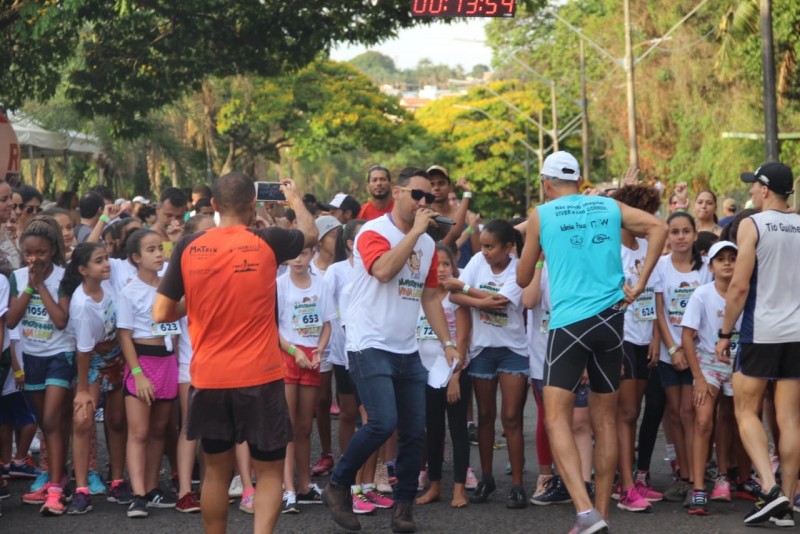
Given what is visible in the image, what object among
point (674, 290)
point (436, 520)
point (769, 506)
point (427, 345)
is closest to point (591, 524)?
point (769, 506)

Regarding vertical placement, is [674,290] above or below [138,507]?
above

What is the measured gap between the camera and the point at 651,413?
29.3 ft

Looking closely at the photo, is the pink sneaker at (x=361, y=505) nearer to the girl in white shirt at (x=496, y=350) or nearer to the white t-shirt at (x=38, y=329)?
the girl in white shirt at (x=496, y=350)

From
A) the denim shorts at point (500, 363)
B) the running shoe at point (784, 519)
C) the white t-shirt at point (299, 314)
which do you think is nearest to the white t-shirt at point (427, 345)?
the denim shorts at point (500, 363)

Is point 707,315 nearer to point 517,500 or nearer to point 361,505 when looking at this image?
point 517,500

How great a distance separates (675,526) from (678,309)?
172cm

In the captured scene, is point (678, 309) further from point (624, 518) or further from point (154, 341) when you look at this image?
point (154, 341)

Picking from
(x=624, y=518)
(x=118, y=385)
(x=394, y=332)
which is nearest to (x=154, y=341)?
(x=118, y=385)

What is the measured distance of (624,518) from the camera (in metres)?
7.98

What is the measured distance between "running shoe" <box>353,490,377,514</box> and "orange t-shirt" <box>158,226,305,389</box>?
6.84 feet

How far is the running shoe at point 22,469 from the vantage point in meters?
9.48

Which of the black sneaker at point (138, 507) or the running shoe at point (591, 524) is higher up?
the running shoe at point (591, 524)

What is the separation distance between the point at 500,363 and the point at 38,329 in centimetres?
316

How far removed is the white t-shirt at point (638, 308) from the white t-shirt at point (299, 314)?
206 centimetres
